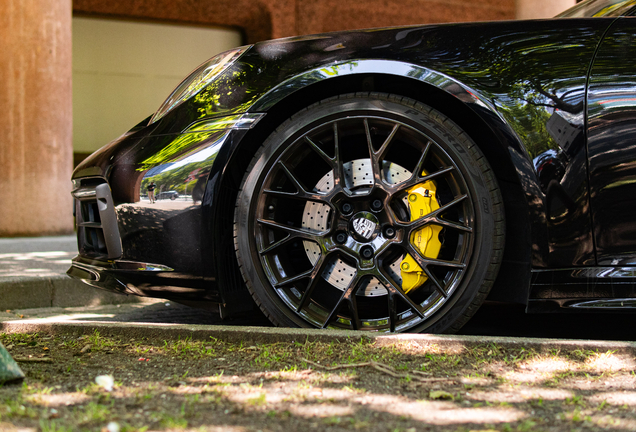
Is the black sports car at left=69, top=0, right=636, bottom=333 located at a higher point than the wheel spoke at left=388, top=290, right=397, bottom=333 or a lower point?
higher

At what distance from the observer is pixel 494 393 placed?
5.20ft

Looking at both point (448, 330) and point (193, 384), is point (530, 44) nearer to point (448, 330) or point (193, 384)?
point (448, 330)

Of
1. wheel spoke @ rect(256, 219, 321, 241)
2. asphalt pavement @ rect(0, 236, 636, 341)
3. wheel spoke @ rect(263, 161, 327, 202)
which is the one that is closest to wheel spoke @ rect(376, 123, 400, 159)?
wheel spoke @ rect(263, 161, 327, 202)

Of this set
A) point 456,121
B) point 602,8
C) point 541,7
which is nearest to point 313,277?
point 456,121

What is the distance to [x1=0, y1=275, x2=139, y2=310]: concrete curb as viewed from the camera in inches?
123

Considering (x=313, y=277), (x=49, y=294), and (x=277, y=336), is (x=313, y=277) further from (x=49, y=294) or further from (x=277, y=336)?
(x=49, y=294)

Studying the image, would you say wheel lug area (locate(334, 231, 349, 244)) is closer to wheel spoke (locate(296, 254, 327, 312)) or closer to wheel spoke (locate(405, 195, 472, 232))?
wheel spoke (locate(296, 254, 327, 312))

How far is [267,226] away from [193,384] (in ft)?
2.44

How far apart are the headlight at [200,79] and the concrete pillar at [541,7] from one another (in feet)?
28.6

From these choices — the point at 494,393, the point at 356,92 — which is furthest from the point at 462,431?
the point at 356,92

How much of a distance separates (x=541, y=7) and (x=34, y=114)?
8426 millimetres

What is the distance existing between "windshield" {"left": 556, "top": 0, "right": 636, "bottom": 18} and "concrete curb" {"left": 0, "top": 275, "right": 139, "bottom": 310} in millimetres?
2897

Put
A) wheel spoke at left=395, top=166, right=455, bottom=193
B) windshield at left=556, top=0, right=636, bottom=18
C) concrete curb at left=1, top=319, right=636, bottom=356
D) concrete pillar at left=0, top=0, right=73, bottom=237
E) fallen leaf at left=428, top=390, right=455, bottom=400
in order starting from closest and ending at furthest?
fallen leaf at left=428, top=390, right=455, bottom=400
concrete curb at left=1, top=319, right=636, bottom=356
wheel spoke at left=395, top=166, right=455, bottom=193
windshield at left=556, top=0, right=636, bottom=18
concrete pillar at left=0, top=0, right=73, bottom=237

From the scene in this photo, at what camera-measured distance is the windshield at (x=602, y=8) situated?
2283 millimetres
